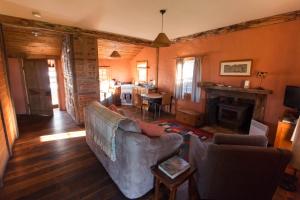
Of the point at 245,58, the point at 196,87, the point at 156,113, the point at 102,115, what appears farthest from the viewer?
the point at 156,113

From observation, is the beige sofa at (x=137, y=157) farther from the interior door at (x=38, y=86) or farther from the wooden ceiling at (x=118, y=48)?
the interior door at (x=38, y=86)

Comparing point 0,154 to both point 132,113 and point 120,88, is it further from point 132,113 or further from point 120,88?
point 120,88

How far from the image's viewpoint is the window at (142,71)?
21.2 ft

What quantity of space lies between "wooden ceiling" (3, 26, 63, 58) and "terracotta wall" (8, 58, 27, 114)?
12.1 inches

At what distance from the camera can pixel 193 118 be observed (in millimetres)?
4191

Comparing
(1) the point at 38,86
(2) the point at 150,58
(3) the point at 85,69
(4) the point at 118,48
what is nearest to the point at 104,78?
(4) the point at 118,48

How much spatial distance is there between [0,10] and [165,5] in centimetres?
308

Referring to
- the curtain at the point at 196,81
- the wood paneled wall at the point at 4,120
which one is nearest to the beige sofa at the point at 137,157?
the wood paneled wall at the point at 4,120

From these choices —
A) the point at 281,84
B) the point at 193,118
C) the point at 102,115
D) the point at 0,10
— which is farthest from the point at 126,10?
the point at 281,84

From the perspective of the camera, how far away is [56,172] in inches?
90.0

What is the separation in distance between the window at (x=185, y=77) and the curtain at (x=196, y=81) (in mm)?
142

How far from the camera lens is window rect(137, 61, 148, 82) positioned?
646 cm

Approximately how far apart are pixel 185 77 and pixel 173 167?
3.70 meters

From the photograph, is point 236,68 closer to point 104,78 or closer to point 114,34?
point 114,34
